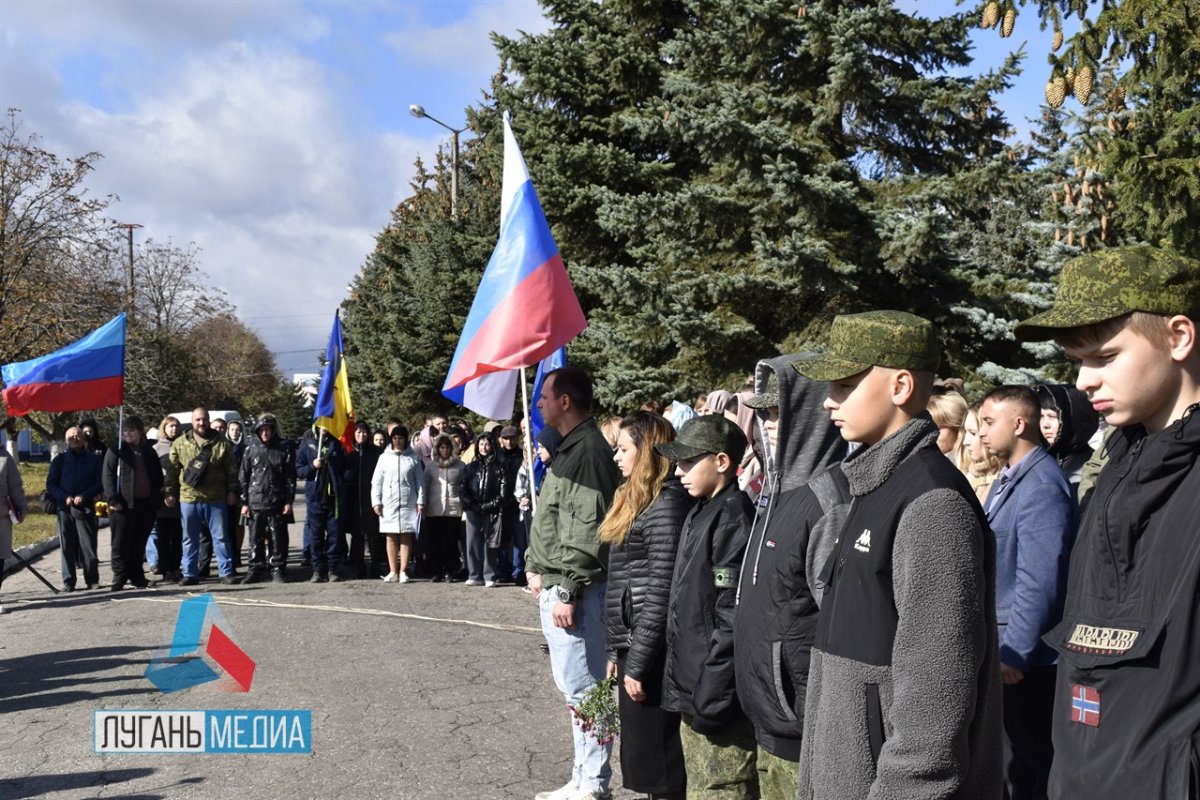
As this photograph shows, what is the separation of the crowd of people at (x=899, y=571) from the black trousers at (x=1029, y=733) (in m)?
0.01

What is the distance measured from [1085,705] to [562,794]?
418 centimetres

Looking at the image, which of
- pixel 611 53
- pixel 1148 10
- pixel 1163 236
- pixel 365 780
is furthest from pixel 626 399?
pixel 365 780

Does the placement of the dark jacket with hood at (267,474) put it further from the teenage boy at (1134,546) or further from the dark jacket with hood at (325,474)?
the teenage boy at (1134,546)

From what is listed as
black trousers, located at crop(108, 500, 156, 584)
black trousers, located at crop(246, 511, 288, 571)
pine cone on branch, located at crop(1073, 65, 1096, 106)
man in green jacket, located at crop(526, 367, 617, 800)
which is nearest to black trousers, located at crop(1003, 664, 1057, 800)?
man in green jacket, located at crop(526, 367, 617, 800)

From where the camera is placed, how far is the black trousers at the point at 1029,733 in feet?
15.1

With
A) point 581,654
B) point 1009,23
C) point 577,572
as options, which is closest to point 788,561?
point 577,572

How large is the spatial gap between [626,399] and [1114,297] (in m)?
16.9

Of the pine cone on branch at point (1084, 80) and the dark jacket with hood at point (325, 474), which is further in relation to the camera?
the dark jacket with hood at point (325, 474)

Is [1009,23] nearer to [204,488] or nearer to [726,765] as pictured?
[726,765]

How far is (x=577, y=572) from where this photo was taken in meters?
5.90

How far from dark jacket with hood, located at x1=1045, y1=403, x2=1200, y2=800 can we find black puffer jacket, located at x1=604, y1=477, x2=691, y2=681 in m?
2.73

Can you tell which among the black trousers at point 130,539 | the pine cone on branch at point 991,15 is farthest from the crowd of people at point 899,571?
the black trousers at point 130,539

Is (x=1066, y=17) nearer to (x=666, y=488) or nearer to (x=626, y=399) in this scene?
(x=666, y=488)

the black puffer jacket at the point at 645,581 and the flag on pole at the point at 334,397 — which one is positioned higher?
the flag on pole at the point at 334,397
